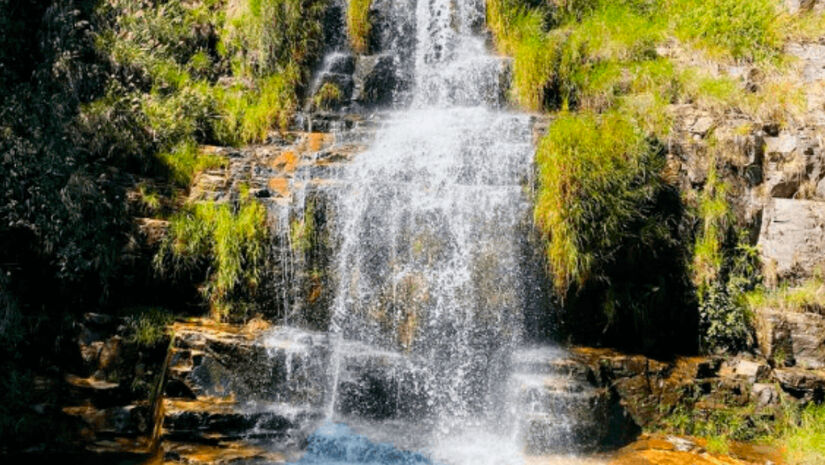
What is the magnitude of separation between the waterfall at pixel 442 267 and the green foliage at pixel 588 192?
32 centimetres

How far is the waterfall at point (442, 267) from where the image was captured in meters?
7.67

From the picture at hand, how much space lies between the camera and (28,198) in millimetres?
6977

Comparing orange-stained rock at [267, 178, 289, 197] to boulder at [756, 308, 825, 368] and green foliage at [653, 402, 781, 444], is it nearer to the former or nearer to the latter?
green foliage at [653, 402, 781, 444]

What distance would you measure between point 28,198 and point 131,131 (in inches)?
117

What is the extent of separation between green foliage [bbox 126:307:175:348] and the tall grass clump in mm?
5585

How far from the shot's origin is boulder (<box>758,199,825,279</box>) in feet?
28.8

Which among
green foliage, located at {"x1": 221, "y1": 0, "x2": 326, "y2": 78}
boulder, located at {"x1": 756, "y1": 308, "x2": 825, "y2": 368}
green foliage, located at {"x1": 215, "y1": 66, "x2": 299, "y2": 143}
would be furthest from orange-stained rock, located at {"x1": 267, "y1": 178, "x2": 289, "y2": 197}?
boulder, located at {"x1": 756, "y1": 308, "x2": 825, "y2": 368}

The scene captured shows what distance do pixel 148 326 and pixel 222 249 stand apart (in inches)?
45.7

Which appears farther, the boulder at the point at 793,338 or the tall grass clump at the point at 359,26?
the tall grass clump at the point at 359,26

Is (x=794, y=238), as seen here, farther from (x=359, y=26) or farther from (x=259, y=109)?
(x=259, y=109)

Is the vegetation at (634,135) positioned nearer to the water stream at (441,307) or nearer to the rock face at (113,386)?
the water stream at (441,307)

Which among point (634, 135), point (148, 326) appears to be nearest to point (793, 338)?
point (634, 135)

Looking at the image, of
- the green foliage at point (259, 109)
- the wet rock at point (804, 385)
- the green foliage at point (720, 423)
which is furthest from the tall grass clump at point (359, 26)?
the wet rock at point (804, 385)

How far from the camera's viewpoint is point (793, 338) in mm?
8289
